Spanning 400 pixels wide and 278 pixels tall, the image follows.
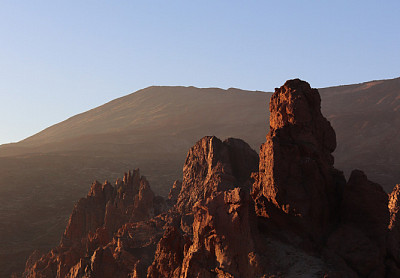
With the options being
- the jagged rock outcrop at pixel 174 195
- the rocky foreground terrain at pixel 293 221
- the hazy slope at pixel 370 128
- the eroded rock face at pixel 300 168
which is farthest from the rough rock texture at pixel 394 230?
the hazy slope at pixel 370 128

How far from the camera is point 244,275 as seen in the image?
604 inches

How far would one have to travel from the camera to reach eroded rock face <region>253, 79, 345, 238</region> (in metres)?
17.5

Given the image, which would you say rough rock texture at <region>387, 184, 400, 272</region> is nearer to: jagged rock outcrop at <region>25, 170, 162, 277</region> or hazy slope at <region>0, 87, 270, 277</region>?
jagged rock outcrop at <region>25, 170, 162, 277</region>

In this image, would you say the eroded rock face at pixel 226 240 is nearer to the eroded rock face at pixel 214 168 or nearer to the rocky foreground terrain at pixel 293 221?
the rocky foreground terrain at pixel 293 221

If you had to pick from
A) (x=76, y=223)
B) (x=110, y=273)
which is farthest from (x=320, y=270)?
(x=76, y=223)

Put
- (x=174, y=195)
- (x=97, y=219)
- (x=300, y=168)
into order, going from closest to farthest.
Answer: (x=300, y=168) → (x=97, y=219) → (x=174, y=195)

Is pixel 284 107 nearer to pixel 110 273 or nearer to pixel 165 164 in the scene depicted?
pixel 110 273

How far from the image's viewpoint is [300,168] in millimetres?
17859

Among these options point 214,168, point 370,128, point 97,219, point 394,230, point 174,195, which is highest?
point 214,168

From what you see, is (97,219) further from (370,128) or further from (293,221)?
(370,128)

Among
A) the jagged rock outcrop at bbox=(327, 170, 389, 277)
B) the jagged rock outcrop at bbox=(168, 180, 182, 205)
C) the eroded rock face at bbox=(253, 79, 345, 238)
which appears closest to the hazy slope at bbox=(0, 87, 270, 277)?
the jagged rock outcrop at bbox=(168, 180, 182, 205)

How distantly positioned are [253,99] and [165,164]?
Result: 92334mm

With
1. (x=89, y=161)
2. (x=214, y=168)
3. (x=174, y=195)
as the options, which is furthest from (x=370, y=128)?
(x=214, y=168)

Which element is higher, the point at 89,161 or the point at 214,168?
the point at 214,168
